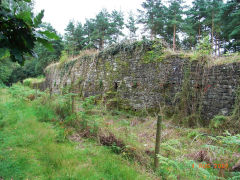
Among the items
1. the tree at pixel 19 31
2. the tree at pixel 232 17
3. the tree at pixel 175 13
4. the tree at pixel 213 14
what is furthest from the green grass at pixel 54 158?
the tree at pixel 213 14

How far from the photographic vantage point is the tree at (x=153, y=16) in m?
17.0

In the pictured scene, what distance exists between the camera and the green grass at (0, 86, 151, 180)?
2.47m

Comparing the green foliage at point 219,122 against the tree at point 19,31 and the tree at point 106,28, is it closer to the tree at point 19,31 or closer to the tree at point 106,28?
the tree at point 19,31

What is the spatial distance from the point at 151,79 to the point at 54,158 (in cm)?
544

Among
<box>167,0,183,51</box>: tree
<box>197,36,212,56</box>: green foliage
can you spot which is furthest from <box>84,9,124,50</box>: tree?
<box>197,36,212,56</box>: green foliage

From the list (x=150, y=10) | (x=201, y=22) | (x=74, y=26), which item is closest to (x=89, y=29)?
(x=74, y=26)

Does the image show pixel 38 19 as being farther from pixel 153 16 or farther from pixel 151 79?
pixel 153 16

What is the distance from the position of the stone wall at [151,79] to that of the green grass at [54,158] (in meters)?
4.03

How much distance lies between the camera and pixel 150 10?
17.6 m

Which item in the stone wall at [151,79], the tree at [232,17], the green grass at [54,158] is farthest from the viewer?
the tree at [232,17]

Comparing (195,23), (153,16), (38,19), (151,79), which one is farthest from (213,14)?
(38,19)

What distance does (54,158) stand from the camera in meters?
2.90

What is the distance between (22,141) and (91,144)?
1729 millimetres

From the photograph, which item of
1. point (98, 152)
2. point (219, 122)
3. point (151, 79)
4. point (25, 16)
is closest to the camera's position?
point (25, 16)
